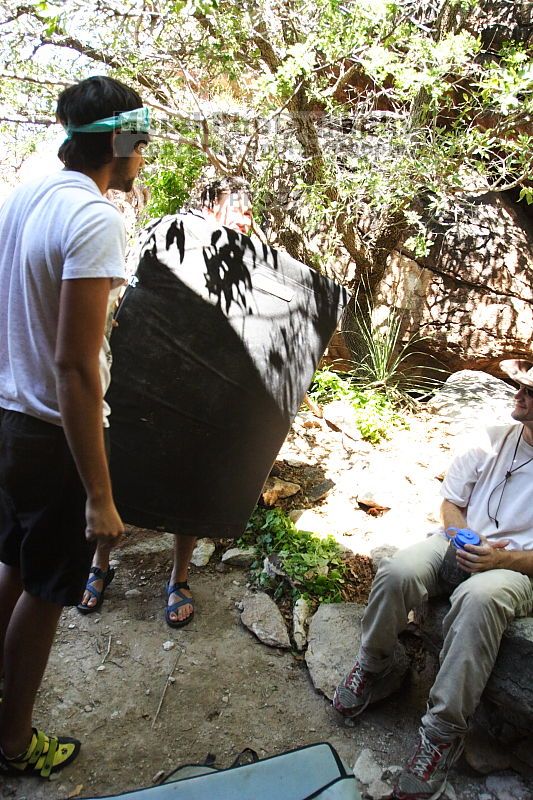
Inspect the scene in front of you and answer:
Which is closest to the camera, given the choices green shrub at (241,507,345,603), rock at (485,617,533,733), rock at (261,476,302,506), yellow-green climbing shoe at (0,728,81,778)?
yellow-green climbing shoe at (0,728,81,778)

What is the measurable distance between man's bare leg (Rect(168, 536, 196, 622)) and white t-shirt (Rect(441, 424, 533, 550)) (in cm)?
113

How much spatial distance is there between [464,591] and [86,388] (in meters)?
1.47

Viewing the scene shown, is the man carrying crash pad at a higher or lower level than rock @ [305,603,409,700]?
higher

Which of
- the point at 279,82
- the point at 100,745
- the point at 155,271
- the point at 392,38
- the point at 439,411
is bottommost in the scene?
the point at 100,745

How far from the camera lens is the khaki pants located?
2.02 metres

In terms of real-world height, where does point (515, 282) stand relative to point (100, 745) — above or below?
above

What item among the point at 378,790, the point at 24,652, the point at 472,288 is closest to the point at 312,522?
the point at 378,790

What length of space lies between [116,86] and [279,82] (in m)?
2.40

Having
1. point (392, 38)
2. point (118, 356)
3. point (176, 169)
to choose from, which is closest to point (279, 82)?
point (392, 38)

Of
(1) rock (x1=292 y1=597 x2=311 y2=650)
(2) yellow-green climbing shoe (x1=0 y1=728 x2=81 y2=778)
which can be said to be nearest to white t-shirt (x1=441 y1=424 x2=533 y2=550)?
(1) rock (x1=292 y1=597 x2=311 y2=650)

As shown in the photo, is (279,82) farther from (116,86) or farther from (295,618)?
(295,618)

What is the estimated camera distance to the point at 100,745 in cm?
212

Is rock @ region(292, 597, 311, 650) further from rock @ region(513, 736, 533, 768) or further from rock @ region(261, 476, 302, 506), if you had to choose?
rock @ region(513, 736, 533, 768)

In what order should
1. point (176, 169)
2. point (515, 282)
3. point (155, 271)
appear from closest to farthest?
point (155, 271) → point (176, 169) → point (515, 282)
